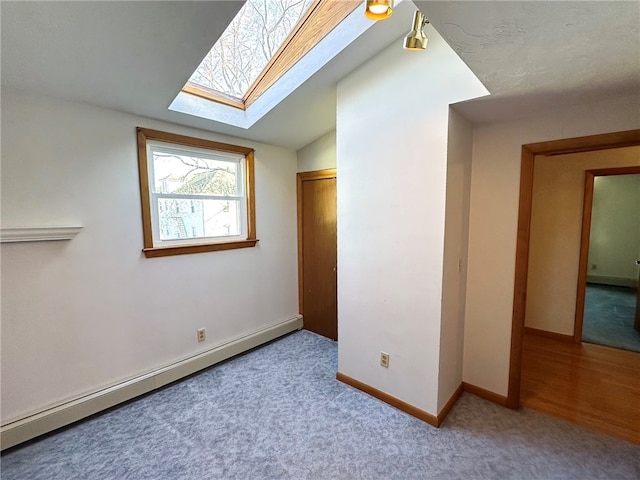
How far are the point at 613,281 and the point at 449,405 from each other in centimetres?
614

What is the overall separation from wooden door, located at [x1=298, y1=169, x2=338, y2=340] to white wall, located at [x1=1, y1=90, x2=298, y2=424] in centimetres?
116

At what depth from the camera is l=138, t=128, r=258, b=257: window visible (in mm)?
2465

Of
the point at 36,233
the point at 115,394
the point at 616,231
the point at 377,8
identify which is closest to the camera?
the point at 377,8

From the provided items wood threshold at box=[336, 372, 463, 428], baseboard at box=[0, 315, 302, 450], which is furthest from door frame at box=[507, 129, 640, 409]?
baseboard at box=[0, 315, 302, 450]

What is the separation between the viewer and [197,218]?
2832 mm

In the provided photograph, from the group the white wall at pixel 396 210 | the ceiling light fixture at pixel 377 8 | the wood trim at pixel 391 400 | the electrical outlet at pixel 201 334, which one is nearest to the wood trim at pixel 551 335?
the white wall at pixel 396 210

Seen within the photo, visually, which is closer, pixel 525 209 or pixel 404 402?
pixel 525 209

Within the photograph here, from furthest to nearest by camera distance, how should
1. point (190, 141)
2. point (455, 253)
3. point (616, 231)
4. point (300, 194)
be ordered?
1. point (616, 231)
2. point (300, 194)
3. point (190, 141)
4. point (455, 253)

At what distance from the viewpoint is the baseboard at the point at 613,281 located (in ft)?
18.5

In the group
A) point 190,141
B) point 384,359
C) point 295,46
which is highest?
point 295,46

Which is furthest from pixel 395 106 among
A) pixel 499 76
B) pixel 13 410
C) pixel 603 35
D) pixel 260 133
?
pixel 13 410

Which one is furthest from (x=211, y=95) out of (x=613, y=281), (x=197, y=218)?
(x=613, y=281)

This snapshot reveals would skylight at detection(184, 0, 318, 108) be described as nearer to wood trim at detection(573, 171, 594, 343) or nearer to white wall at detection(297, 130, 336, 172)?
white wall at detection(297, 130, 336, 172)

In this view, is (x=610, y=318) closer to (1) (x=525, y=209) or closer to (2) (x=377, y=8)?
(1) (x=525, y=209)
